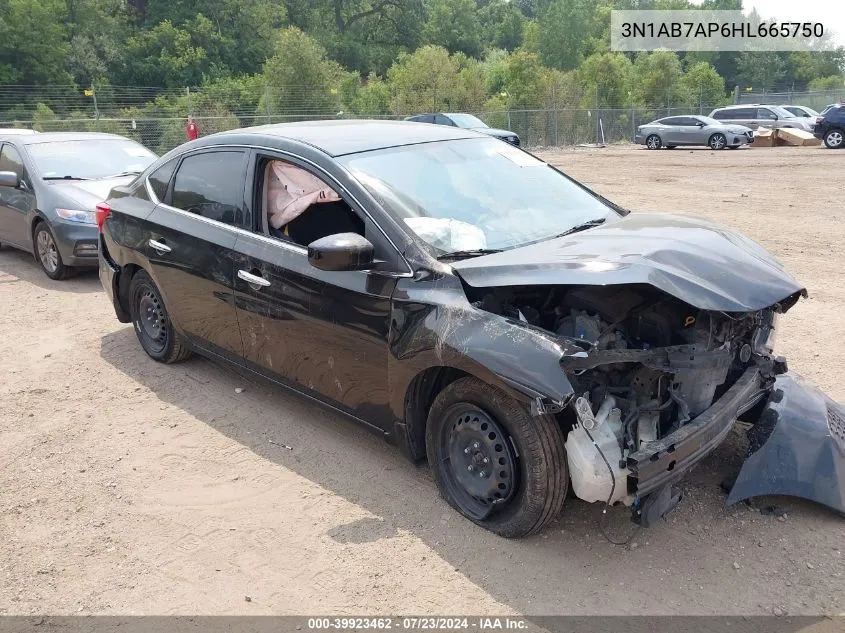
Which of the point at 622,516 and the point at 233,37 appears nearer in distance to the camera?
the point at 622,516

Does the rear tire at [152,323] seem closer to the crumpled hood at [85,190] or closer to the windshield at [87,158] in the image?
the crumpled hood at [85,190]

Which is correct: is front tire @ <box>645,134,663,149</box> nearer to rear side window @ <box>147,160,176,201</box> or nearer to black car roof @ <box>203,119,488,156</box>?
black car roof @ <box>203,119,488,156</box>

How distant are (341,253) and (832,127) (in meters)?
27.6

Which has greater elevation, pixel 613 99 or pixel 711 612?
pixel 613 99

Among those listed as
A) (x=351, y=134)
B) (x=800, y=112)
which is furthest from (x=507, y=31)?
(x=351, y=134)

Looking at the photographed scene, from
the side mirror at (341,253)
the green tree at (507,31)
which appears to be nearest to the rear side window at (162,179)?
the side mirror at (341,253)

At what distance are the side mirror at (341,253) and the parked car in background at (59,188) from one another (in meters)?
5.43

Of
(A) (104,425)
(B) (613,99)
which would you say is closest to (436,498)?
(A) (104,425)

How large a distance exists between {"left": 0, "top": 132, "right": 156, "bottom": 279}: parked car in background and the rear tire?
2.77 metres

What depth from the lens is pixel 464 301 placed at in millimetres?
3365

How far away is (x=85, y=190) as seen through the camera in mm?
8406

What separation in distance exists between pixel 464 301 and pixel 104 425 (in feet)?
9.06

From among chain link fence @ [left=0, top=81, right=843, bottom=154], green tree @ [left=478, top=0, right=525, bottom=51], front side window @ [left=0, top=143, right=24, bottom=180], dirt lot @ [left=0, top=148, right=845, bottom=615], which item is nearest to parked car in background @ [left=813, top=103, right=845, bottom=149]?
chain link fence @ [left=0, top=81, right=843, bottom=154]

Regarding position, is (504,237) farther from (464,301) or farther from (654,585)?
(654,585)
